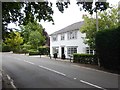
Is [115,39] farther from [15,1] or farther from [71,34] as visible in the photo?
[71,34]

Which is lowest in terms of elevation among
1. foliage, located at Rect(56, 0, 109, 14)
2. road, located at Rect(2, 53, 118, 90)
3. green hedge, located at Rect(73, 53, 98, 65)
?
road, located at Rect(2, 53, 118, 90)

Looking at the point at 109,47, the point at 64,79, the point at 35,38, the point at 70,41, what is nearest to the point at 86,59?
the point at 109,47

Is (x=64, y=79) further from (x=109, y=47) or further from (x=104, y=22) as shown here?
(x=104, y=22)

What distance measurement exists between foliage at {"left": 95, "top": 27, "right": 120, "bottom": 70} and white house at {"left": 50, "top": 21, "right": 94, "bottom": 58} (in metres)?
18.3

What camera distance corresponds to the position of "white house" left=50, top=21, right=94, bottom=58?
4772 cm

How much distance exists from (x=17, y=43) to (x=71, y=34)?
43.2 meters

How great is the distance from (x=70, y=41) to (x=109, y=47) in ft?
90.4

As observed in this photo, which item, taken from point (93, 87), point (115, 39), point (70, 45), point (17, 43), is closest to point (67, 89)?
point (93, 87)

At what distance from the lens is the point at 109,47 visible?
2441cm

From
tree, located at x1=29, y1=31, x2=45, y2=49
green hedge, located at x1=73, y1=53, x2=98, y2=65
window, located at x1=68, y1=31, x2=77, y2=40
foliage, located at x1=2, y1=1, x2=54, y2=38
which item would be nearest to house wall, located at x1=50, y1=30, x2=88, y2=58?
window, located at x1=68, y1=31, x2=77, y2=40

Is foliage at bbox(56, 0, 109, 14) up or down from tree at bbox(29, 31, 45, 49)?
down

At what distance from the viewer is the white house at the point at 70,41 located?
157ft

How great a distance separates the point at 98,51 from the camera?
88.0 ft

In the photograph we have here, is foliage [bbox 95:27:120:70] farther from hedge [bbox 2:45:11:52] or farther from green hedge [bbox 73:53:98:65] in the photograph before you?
hedge [bbox 2:45:11:52]
